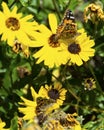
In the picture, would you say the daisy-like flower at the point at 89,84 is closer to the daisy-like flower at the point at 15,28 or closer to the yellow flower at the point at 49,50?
the yellow flower at the point at 49,50

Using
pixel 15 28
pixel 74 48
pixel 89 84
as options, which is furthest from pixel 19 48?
pixel 89 84

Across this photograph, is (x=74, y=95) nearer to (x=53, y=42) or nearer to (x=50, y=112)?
(x=53, y=42)

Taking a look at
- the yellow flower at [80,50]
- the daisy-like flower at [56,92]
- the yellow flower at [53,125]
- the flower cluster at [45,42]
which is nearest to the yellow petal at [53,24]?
the flower cluster at [45,42]

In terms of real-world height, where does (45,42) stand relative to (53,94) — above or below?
above

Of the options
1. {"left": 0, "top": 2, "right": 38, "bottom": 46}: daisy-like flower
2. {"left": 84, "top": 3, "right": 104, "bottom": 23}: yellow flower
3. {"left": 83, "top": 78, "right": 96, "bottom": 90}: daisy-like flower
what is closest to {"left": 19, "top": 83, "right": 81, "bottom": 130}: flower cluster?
{"left": 83, "top": 78, "right": 96, "bottom": 90}: daisy-like flower

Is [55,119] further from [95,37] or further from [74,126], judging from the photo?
[95,37]

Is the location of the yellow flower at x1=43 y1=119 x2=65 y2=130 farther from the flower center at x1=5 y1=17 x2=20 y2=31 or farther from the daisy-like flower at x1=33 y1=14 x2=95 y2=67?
the flower center at x1=5 y1=17 x2=20 y2=31

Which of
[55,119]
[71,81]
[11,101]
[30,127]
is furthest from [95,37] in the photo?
[30,127]
